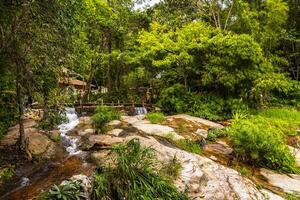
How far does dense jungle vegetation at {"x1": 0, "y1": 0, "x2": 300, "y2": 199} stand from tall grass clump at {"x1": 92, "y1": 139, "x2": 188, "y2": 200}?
3 cm

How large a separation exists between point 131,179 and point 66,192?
126 centimetres

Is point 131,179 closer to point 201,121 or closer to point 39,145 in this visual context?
point 39,145

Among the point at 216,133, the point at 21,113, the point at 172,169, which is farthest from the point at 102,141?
the point at 216,133

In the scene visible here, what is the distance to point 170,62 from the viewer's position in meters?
15.8

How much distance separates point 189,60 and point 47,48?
8.80 metres

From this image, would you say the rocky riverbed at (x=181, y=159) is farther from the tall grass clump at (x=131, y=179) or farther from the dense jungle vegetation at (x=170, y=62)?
the dense jungle vegetation at (x=170, y=62)

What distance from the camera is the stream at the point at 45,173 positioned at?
26.2 feet

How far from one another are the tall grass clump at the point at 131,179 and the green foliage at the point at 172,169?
53 cm

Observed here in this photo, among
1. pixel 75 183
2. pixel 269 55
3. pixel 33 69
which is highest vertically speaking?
pixel 269 55

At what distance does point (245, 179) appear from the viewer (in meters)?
8.48

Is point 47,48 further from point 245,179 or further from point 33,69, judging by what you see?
point 245,179

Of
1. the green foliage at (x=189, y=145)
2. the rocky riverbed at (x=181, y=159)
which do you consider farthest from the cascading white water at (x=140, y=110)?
the green foliage at (x=189, y=145)

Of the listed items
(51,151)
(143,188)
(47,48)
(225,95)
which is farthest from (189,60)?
(143,188)

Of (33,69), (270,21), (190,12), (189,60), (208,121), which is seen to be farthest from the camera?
(190,12)
